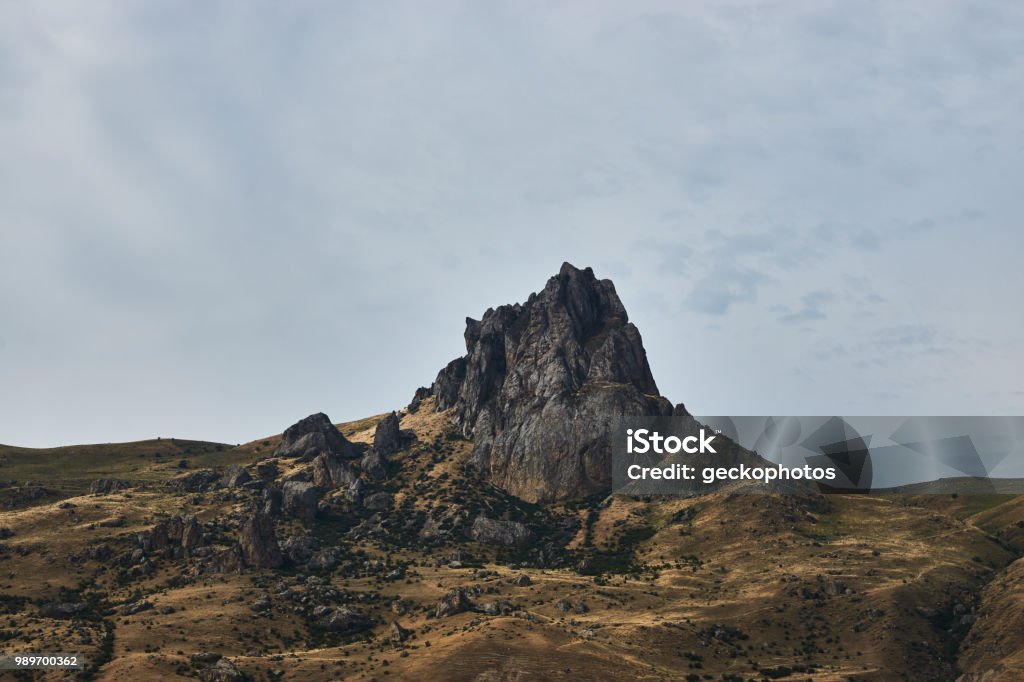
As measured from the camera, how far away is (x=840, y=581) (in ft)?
560

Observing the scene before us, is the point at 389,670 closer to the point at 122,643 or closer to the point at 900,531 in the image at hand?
the point at 122,643

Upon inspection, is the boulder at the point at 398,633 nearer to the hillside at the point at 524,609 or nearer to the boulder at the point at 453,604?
the hillside at the point at 524,609

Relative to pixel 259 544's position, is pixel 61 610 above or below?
below

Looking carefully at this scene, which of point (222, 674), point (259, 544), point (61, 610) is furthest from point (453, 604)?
point (61, 610)

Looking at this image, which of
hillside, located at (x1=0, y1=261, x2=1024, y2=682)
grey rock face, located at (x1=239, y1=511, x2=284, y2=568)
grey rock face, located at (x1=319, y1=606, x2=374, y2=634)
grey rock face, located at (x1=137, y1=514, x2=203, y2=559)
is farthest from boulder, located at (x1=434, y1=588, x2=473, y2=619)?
grey rock face, located at (x1=137, y1=514, x2=203, y2=559)

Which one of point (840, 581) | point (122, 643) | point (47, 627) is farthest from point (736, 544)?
point (47, 627)

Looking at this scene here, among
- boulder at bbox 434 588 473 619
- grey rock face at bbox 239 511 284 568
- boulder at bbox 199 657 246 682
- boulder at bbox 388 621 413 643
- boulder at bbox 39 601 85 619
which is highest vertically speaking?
grey rock face at bbox 239 511 284 568

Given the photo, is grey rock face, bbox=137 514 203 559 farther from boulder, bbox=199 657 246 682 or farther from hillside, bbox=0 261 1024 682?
boulder, bbox=199 657 246 682

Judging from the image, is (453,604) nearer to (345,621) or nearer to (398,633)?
(398,633)

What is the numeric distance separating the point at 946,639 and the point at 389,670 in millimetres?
102733

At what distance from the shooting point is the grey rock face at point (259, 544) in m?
189

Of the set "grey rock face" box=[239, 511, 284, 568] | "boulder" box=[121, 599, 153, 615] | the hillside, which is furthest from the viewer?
"grey rock face" box=[239, 511, 284, 568]

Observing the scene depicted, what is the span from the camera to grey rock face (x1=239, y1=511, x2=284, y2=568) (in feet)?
620

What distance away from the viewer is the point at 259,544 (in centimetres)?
19050
